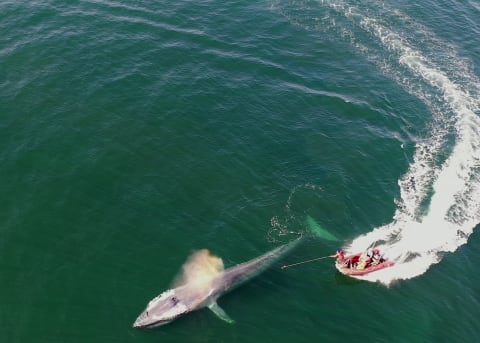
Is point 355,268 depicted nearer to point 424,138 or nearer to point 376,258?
point 376,258

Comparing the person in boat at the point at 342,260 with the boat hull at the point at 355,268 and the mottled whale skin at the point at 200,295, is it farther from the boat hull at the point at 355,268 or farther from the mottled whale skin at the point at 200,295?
the mottled whale skin at the point at 200,295

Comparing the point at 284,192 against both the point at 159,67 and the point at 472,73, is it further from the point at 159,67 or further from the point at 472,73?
the point at 472,73

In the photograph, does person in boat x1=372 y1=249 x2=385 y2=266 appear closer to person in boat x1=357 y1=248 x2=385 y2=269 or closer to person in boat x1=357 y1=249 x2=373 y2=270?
person in boat x1=357 y1=248 x2=385 y2=269

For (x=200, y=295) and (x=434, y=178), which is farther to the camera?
(x=434, y=178)

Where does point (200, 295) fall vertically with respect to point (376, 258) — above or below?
below

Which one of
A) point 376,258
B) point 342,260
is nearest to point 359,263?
point 342,260

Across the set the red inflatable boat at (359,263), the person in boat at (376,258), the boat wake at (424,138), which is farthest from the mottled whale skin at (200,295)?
the boat wake at (424,138)

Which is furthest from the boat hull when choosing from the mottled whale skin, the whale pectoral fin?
the whale pectoral fin
